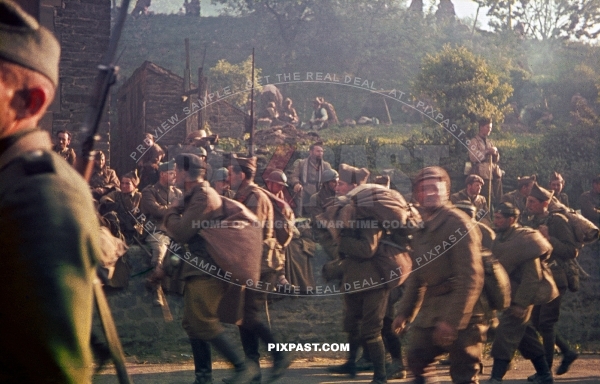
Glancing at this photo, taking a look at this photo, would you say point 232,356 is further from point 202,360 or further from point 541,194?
point 541,194

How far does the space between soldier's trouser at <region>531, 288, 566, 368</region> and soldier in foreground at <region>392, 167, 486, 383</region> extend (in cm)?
251

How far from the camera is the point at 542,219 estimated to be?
8594 mm

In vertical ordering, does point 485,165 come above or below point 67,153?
below

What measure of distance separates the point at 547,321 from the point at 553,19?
580 centimetres

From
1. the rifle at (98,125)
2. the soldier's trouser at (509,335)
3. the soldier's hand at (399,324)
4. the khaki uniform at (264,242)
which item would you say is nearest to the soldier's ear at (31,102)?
the rifle at (98,125)

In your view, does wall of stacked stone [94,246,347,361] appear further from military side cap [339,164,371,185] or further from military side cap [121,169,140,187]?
military side cap [339,164,371,185]

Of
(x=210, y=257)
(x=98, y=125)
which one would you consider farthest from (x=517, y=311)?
(x=98, y=125)

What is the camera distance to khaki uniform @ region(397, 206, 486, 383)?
535 cm

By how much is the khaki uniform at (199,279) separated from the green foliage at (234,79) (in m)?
3.95

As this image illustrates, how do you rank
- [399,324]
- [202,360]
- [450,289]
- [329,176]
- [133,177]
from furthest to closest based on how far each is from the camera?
[329,176] < [133,177] < [202,360] < [399,324] < [450,289]

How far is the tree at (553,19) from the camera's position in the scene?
41.2 ft

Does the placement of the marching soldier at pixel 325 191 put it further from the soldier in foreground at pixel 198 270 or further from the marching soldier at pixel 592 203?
the marching soldier at pixel 592 203

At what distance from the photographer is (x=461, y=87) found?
1129cm

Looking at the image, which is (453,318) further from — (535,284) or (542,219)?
(542,219)
